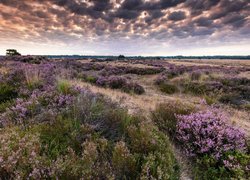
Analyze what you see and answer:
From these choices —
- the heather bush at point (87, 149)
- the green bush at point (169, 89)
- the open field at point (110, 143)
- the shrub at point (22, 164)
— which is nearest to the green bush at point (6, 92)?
the open field at point (110, 143)

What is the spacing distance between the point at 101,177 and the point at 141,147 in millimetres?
990

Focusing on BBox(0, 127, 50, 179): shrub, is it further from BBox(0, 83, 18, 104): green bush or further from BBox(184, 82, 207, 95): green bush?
BBox(184, 82, 207, 95): green bush

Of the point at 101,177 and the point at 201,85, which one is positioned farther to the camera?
the point at 201,85

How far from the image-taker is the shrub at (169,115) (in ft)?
16.6

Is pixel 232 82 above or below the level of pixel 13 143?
below

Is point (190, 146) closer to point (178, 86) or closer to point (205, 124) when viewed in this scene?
point (205, 124)

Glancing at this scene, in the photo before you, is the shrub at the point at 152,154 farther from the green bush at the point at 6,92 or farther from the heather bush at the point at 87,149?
the green bush at the point at 6,92

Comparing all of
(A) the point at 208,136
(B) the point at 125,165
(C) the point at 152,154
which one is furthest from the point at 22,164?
(A) the point at 208,136

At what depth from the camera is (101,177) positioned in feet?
9.60

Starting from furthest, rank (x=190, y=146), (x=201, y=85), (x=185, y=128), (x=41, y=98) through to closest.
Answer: (x=201, y=85) < (x=41, y=98) < (x=185, y=128) < (x=190, y=146)

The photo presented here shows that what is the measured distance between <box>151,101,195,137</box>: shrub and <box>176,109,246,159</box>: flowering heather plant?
0.27m

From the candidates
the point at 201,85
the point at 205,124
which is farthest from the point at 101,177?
the point at 201,85

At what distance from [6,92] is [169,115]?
5970 mm

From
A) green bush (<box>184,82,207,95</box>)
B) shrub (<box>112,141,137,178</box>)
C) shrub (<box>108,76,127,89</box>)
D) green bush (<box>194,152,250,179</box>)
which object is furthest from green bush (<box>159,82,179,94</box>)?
shrub (<box>112,141,137,178</box>)
